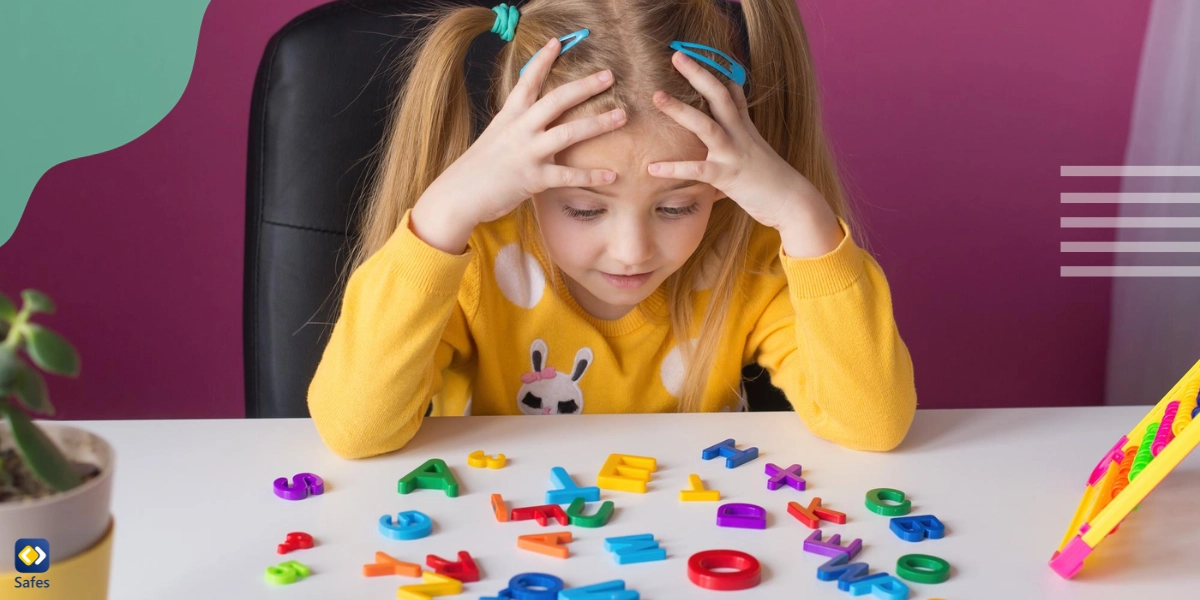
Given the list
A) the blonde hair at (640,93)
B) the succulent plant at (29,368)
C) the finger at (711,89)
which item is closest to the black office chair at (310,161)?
the blonde hair at (640,93)

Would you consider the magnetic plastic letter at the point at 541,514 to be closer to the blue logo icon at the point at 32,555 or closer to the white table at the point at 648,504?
the white table at the point at 648,504

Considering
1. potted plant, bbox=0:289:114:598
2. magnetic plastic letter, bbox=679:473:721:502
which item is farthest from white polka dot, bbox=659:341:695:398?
potted plant, bbox=0:289:114:598

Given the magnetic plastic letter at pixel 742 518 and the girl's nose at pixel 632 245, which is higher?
the girl's nose at pixel 632 245

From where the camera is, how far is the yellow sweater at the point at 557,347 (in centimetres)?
103

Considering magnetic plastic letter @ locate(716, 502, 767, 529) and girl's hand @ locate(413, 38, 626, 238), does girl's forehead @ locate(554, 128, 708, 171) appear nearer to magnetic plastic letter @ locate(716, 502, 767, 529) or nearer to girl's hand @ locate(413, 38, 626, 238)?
girl's hand @ locate(413, 38, 626, 238)

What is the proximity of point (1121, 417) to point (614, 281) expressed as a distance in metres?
0.53

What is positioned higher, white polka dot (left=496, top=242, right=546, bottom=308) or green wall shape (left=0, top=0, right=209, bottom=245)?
green wall shape (left=0, top=0, right=209, bottom=245)

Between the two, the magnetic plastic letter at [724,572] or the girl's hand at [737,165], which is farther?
the girl's hand at [737,165]

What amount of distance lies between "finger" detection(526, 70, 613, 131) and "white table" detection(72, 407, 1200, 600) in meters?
0.29

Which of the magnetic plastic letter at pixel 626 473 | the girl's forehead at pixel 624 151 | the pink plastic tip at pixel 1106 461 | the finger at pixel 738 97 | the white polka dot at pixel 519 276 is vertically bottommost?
the magnetic plastic letter at pixel 626 473

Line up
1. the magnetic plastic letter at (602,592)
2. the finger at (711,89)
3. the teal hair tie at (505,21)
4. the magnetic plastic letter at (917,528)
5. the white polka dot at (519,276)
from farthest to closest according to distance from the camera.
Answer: the white polka dot at (519,276) < the teal hair tie at (505,21) < the finger at (711,89) < the magnetic plastic letter at (917,528) < the magnetic plastic letter at (602,592)

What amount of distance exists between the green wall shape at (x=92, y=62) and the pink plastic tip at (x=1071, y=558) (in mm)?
1910

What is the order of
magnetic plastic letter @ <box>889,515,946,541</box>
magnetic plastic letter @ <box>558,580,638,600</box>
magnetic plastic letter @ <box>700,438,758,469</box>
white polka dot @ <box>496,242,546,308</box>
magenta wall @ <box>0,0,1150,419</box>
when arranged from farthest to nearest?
magenta wall @ <box>0,0,1150,419</box> → white polka dot @ <box>496,242,546,308</box> → magnetic plastic letter @ <box>700,438,758,469</box> → magnetic plastic letter @ <box>889,515,946,541</box> → magnetic plastic letter @ <box>558,580,638,600</box>

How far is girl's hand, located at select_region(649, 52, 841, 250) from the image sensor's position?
103 centimetres
